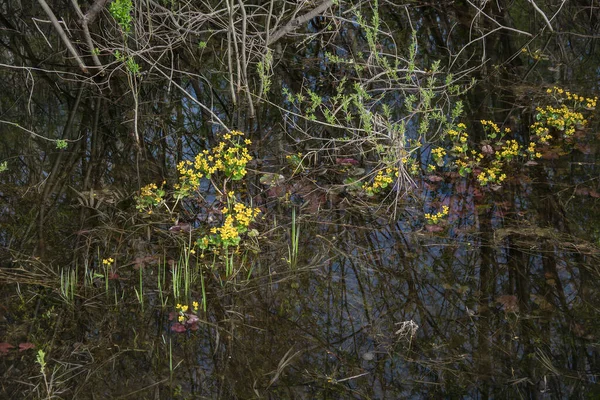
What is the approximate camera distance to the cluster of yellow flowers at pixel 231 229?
14.3 feet

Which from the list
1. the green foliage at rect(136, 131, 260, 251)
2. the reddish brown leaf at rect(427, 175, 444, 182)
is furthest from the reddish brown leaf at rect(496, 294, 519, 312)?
the green foliage at rect(136, 131, 260, 251)

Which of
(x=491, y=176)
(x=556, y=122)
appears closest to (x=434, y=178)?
(x=491, y=176)

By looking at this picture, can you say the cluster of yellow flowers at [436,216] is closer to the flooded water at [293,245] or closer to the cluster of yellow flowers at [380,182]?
the flooded water at [293,245]

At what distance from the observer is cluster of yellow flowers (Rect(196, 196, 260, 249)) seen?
4363mm

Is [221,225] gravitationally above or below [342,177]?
below

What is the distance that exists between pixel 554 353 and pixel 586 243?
1.12 m

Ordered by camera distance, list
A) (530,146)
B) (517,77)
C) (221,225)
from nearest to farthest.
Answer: (221,225) < (530,146) < (517,77)

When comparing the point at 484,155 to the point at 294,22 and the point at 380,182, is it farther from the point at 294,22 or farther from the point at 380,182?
the point at 294,22

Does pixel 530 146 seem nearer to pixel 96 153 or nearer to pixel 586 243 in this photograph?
pixel 586 243

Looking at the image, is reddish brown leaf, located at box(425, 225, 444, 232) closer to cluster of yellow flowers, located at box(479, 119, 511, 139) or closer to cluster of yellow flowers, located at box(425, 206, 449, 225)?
cluster of yellow flowers, located at box(425, 206, 449, 225)

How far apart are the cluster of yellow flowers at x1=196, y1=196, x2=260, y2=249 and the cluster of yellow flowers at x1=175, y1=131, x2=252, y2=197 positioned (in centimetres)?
44

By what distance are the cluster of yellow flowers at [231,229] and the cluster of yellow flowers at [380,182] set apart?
0.86 metres

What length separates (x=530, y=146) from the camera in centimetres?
559

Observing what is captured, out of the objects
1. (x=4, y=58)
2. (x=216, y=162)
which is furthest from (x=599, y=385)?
(x=4, y=58)
